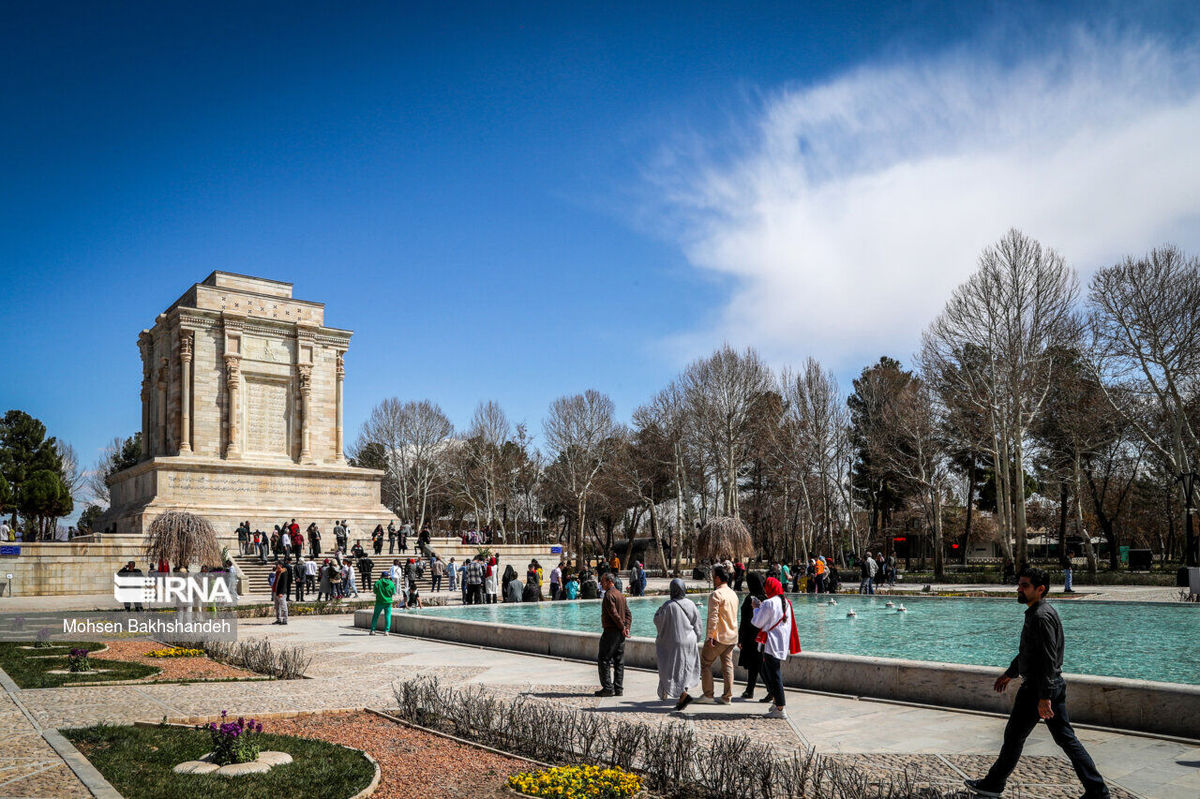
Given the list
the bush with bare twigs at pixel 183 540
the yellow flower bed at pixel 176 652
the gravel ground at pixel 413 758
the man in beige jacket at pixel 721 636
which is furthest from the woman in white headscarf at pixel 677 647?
the bush with bare twigs at pixel 183 540

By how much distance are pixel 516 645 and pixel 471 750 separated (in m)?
8.53

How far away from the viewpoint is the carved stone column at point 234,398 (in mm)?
45469

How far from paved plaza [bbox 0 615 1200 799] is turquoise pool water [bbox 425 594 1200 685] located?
3.41 metres

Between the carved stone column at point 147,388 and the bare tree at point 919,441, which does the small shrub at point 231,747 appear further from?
the carved stone column at point 147,388

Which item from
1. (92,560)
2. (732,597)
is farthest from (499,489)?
(732,597)

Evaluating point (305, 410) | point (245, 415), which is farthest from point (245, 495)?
A: point (305, 410)

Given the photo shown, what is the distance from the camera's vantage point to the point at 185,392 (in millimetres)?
44906

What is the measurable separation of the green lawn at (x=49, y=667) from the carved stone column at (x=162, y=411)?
32142 mm

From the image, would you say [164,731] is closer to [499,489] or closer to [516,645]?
[516,645]

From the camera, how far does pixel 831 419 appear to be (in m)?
52.0

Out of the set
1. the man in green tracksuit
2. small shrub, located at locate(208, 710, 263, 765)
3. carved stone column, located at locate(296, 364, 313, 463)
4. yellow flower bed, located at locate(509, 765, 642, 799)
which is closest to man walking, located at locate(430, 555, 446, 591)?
carved stone column, located at locate(296, 364, 313, 463)

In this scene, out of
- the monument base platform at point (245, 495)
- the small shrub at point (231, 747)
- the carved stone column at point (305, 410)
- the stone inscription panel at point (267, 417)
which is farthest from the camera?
the carved stone column at point (305, 410)

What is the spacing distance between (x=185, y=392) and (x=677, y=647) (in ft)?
135

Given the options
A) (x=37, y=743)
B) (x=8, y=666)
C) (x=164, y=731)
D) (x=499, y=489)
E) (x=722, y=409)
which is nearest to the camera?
(x=37, y=743)
